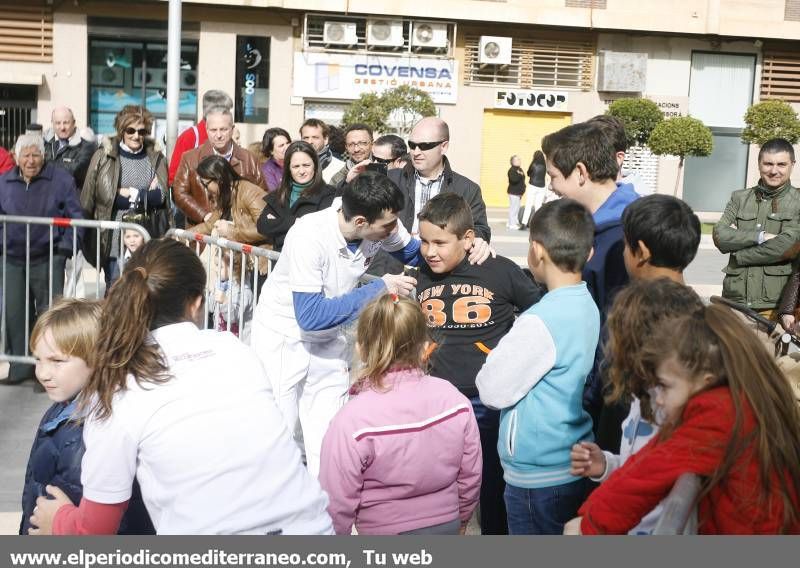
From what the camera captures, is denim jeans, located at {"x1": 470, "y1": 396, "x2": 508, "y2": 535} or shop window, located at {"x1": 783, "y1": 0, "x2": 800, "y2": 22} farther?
shop window, located at {"x1": 783, "y1": 0, "x2": 800, "y2": 22}

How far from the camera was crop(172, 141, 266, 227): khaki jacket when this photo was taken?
320 inches

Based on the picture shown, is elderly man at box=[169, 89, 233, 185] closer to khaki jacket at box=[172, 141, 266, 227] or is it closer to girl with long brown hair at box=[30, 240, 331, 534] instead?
khaki jacket at box=[172, 141, 266, 227]

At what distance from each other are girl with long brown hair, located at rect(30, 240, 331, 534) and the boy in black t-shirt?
1.61 metres

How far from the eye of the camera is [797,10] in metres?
30.3

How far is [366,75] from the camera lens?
2820 cm

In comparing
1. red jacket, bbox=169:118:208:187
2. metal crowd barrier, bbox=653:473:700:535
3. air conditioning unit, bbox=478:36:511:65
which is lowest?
metal crowd barrier, bbox=653:473:700:535

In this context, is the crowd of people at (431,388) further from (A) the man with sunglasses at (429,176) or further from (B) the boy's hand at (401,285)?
(A) the man with sunglasses at (429,176)

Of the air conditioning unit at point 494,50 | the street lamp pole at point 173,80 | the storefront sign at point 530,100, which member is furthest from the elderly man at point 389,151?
the storefront sign at point 530,100

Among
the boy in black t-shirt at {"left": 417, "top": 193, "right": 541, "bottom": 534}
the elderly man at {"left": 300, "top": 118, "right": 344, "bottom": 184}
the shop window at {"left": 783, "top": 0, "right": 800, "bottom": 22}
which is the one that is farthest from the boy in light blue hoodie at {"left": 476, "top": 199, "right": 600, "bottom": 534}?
the shop window at {"left": 783, "top": 0, "right": 800, "bottom": 22}

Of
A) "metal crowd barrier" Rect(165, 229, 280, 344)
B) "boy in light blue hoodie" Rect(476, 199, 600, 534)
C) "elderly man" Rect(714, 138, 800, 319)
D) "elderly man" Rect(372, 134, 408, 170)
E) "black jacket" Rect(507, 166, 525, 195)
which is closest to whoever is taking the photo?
"boy in light blue hoodie" Rect(476, 199, 600, 534)

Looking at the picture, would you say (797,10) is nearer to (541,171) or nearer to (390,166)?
(541,171)

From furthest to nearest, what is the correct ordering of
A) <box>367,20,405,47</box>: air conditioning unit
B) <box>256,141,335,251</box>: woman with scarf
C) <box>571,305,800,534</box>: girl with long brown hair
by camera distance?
<box>367,20,405,47</box>: air conditioning unit → <box>256,141,335,251</box>: woman with scarf → <box>571,305,800,534</box>: girl with long brown hair

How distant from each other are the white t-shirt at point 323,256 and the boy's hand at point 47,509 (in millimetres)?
1977

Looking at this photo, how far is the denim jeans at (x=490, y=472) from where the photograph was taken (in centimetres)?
450
